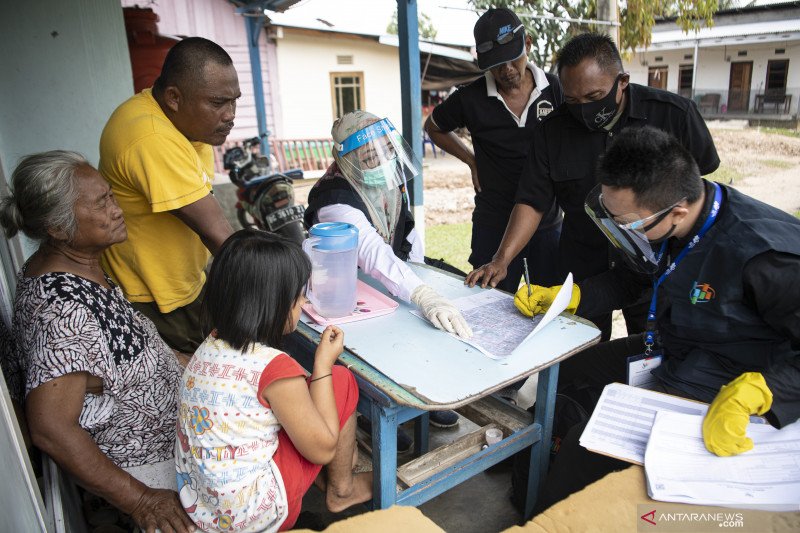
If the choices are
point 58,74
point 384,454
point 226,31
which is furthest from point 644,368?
point 226,31

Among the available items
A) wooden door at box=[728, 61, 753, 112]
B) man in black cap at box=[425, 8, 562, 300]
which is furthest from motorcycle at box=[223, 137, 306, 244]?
wooden door at box=[728, 61, 753, 112]

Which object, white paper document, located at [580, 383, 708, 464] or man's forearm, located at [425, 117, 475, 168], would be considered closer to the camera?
white paper document, located at [580, 383, 708, 464]

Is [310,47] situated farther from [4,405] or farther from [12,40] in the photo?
[4,405]

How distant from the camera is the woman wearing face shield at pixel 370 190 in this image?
226cm

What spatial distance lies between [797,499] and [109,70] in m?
4.50

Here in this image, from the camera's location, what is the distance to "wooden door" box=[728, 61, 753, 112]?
667 inches

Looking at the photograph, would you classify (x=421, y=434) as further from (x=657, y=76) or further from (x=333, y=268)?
(x=657, y=76)

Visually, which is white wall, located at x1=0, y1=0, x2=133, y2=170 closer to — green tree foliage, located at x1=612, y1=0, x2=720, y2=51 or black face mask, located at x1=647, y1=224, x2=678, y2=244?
black face mask, located at x1=647, y1=224, x2=678, y2=244

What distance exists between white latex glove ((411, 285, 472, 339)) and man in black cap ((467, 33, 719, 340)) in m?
0.41

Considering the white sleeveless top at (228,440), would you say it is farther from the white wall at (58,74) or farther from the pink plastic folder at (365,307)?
the white wall at (58,74)

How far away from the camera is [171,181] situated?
193 centimetres

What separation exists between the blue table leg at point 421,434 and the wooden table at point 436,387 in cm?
41

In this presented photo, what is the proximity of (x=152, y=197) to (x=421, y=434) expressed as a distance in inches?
60.8

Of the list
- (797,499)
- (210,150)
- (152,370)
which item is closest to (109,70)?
(210,150)
